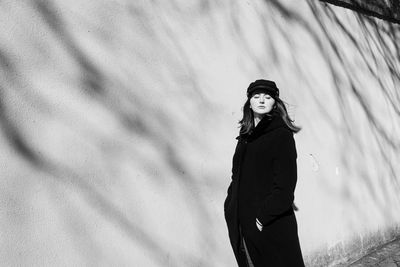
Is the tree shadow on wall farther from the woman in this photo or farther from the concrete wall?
the woman

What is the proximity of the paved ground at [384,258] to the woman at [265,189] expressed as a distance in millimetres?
2859

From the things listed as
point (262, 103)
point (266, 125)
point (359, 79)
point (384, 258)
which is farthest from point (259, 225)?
point (359, 79)

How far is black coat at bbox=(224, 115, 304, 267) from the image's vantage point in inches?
122

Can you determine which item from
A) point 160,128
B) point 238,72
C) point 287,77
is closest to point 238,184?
point 160,128

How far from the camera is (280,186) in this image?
309 centimetres

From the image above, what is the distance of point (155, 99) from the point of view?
152 inches

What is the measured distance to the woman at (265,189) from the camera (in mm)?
3116

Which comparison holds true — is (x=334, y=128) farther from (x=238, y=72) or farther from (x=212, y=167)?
(x=212, y=167)

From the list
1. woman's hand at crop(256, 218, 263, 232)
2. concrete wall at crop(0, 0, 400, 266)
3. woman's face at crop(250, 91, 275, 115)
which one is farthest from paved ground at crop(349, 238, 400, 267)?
woman's face at crop(250, 91, 275, 115)

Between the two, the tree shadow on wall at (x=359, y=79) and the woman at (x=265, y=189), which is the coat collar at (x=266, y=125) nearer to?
the woman at (x=265, y=189)

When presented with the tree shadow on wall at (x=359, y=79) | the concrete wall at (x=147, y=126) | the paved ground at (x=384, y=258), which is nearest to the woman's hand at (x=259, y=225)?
the concrete wall at (x=147, y=126)

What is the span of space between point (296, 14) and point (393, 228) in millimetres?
3046

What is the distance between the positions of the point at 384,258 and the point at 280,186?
11.5 feet

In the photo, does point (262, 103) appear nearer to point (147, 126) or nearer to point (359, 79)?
point (147, 126)
